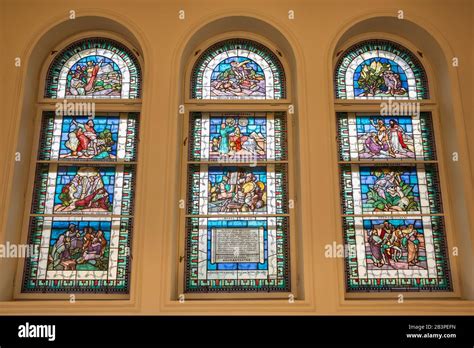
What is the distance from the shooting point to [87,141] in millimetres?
4750

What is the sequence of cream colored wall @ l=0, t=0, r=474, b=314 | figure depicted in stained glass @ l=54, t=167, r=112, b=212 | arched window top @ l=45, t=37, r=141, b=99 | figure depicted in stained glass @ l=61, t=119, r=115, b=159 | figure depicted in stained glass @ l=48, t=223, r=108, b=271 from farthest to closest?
arched window top @ l=45, t=37, r=141, b=99
figure depicted in stained glass @ l=61, t=119, r=115, b=159
figure depicted in stained glass @ l=54, t=167, r=112, b=212
figure depicted in stained glass @ l=48, t=223, r=108, b=271
cream colored wall @ l=0, t=0, r=474, b=314

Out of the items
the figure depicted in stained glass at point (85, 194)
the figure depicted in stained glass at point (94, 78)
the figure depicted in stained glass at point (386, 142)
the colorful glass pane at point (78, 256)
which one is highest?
the figure depicted in stained glass at point (94, 78)

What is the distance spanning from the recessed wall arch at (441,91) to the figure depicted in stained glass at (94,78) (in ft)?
6.55

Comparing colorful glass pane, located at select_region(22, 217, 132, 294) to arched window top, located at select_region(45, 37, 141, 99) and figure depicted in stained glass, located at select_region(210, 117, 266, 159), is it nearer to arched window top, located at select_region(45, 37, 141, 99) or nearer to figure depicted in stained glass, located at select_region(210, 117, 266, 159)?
figure depicted in stained glass, located at select_region(210, 117, 266, 159)

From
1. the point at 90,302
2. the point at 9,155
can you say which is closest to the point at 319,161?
the point at 90,302

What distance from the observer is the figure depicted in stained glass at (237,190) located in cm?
457

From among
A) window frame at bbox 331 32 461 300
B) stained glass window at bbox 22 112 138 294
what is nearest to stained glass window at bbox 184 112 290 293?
window frame at bbox 331 32 461 300

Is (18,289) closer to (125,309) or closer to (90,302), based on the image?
(90,302)

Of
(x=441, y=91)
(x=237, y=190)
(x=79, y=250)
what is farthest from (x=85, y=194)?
(x=441, y=91)

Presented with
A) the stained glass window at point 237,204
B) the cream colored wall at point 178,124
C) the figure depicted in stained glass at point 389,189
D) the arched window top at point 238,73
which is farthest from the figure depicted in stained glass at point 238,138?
the figure depicted in stained glass at point 389,189

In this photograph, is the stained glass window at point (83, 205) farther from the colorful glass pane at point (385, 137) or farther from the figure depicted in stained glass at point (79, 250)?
the colorful glass pane at point (385, 137)

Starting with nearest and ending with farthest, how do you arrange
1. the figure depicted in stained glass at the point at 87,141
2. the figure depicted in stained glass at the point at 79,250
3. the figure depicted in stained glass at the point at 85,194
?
the figure depicted in stained glass at the point at 79,250
the figure depicted in stained glass at the point at 85,194
the figure depicted in stained glass at the point at 87,141

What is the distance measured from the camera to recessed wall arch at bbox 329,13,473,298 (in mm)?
4402

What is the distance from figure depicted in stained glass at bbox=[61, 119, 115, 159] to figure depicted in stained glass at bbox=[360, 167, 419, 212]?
7.43 ft
